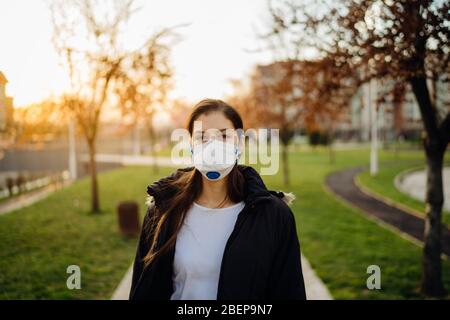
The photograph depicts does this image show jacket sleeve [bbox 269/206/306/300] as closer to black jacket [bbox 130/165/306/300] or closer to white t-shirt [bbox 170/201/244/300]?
black jacket [bbox 130/165/306/300]

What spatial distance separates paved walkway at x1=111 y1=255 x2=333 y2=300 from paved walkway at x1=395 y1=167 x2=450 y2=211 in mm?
7613

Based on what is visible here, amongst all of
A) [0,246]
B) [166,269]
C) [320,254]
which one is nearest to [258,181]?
[166,269]

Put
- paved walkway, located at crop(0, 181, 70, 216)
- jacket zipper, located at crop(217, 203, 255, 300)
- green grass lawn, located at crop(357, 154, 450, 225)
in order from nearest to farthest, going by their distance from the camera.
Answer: jacket zipper, located at crop(217, 203, 255, 300)
green grass lawn, located at crop(357, 154, 450, 225)
paved walkway, located at crop(0, 181, 70, 216)

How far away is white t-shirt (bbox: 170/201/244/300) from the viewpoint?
2.25 metres

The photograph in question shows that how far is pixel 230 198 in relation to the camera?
7.97 ft

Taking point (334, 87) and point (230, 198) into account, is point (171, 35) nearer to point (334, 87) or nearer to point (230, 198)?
point (334, 87)

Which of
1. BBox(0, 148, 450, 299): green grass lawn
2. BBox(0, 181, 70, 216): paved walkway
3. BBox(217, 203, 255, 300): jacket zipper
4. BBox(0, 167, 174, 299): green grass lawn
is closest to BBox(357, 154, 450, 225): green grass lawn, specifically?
BBox(0, 148, 450, 299): green grass lawn

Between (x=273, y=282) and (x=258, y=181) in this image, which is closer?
(x=273, y=282)

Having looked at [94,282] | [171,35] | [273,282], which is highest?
[171,35]

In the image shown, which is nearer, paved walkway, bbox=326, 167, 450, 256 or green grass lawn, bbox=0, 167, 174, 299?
green grass lawn, bbox=0, 167, 174, 299

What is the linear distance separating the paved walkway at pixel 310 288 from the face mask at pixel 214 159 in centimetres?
383

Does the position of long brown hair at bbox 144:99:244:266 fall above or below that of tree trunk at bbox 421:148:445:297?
above

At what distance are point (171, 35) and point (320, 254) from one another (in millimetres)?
7254

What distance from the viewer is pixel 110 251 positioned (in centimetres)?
832
